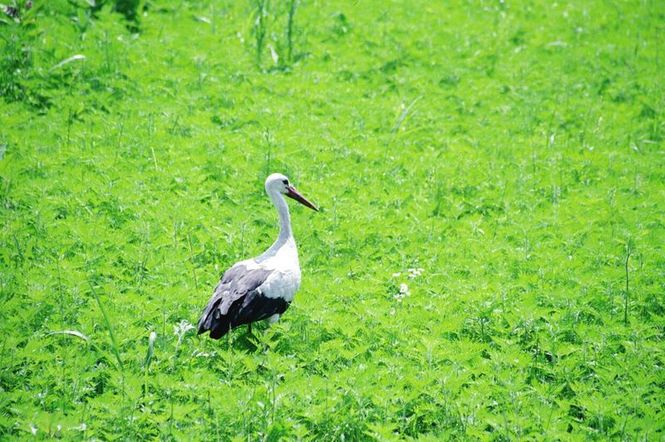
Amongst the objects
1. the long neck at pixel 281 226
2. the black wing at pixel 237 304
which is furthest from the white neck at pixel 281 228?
the black wing at pixel 237 304

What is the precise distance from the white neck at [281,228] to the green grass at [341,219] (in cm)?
44

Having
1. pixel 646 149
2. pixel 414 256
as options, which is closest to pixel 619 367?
pixel 414 256

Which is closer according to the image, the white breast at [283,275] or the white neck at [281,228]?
the white breast at [283,275]

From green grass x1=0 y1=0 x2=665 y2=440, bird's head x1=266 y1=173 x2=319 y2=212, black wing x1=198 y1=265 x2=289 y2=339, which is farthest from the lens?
bird's head x1=266 y1=173 x2=319 y2=212

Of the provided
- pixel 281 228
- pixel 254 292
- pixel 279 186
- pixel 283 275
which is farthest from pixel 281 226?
pixel 254 292

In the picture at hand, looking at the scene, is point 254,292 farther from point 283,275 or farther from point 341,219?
point 341,219

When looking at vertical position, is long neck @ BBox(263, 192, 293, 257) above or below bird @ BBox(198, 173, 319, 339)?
above

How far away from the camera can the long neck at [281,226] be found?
6.09 meters

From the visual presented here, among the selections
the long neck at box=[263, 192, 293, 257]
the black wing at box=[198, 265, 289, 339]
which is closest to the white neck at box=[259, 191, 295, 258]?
the long neck at box=[263, 192, 293, 257]

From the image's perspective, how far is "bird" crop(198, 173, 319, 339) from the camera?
5.32 meters

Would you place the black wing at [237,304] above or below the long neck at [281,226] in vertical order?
below

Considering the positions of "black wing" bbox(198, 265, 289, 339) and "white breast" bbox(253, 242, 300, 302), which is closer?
"black wing" bbox(198, 265, 289, 339)

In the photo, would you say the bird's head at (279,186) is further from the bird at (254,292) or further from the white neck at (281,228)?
the bird at (254,292)

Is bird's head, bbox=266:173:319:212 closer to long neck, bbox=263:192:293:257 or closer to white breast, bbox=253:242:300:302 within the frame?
long neck, bbox=263:192:293:257
